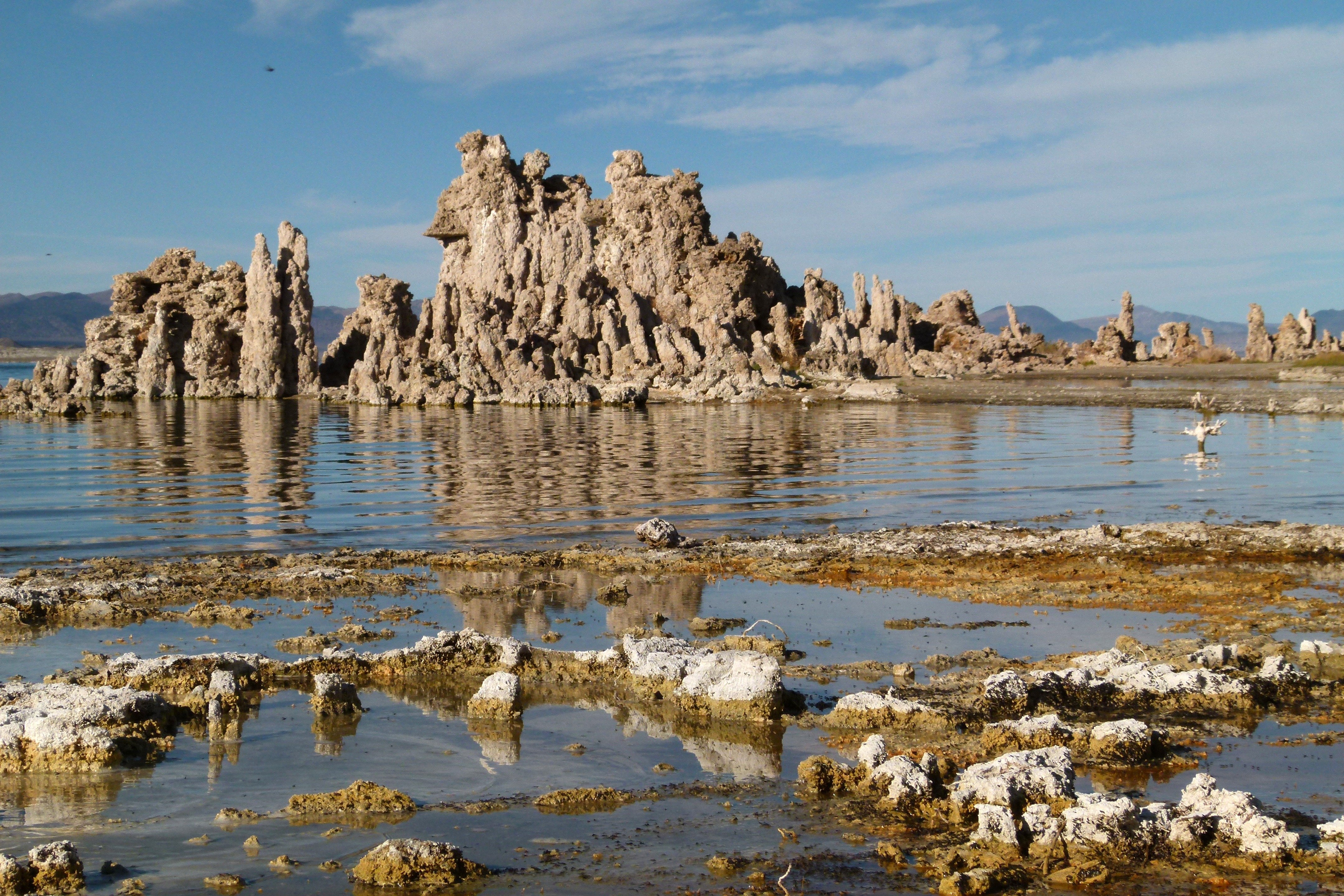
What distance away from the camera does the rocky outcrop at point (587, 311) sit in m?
74.5

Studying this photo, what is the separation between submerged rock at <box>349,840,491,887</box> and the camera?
6.55m

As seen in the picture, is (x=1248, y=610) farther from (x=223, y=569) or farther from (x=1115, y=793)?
(x=223, y=569)

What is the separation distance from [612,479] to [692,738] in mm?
20257

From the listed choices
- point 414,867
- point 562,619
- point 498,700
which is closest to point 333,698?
point 498,700

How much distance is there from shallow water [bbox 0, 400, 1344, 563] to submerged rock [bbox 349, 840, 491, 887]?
40.7 feet

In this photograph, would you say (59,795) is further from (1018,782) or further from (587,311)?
(587,311)

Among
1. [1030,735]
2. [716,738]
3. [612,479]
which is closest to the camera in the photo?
[1030,735]

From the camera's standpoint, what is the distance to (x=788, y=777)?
830 centimetres

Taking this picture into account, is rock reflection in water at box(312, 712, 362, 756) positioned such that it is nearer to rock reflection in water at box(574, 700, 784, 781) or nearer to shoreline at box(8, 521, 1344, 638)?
rock reflection in water at box(574, 700, 784, 781)

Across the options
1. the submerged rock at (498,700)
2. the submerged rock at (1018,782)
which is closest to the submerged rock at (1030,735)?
the submerged rock at (1018,782)

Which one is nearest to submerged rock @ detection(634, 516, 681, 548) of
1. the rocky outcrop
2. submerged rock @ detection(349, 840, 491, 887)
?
submerged rock @ detection(349, 840, 491, 887)

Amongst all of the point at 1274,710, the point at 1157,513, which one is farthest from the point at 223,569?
the point at 1157,513

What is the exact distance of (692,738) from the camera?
9.32 meters

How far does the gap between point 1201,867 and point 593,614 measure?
850 centimetres
